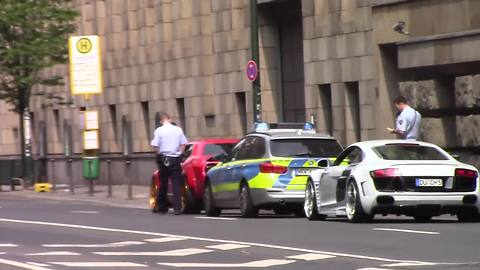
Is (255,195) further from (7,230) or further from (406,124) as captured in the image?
(7,230)

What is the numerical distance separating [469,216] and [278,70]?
58.0ft

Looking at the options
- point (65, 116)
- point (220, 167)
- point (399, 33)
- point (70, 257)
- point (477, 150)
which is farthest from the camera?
point (65, 116)

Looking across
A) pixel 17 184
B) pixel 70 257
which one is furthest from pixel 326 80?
pixel 70 257

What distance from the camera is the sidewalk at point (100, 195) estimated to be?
102 ft

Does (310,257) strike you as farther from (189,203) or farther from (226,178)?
(189,203)

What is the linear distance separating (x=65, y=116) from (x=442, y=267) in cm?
3900

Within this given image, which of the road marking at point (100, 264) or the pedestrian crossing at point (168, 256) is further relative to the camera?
the road marking at point (100, 264)

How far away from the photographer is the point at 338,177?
19406mm

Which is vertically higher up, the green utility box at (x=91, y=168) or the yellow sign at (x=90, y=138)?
the yellow sign at (x=90, y=138)

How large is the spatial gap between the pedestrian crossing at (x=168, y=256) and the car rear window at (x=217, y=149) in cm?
850

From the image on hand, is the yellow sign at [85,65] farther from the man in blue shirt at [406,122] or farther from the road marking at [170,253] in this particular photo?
the road marking at [170,253]

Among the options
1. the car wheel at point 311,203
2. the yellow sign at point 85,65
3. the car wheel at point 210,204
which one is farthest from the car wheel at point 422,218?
the yellow sign at point 85,65

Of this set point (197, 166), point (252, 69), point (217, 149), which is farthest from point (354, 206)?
point (252, 69)

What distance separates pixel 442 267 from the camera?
12.4 meters
